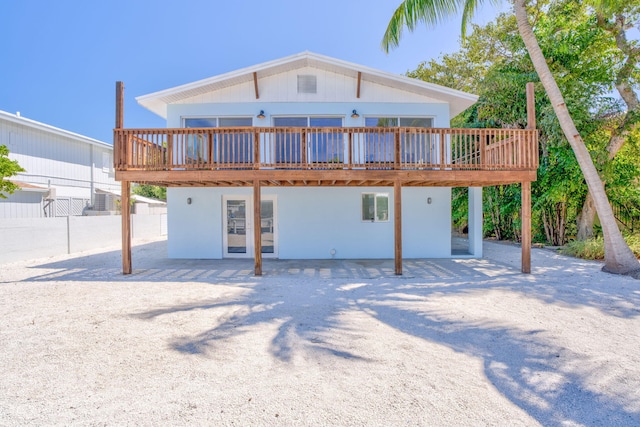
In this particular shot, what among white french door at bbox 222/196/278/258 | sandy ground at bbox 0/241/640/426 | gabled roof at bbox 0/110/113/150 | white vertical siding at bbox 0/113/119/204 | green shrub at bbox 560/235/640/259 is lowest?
sandy ground at bbox 0/241/640/426

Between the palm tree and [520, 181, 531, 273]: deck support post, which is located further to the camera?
[520, 181, 531, 273]: deck support post

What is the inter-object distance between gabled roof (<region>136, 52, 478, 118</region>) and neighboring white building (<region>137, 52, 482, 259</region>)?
0.33 ft

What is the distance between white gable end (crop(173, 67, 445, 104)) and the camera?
955cm

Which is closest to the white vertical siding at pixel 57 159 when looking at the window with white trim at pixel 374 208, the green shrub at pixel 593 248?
the window with white trim at pixel 374 208

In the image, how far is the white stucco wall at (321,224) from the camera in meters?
9.56

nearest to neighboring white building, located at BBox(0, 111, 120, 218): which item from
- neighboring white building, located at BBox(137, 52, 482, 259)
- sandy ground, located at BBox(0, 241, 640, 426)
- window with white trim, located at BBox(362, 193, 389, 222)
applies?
neighboring white building, located at BBox(137, 52, 482, 259)

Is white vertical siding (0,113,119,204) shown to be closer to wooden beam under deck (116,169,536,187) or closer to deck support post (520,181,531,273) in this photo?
wooden beam under deck (116,169,536,187)

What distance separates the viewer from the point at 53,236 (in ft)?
34.6

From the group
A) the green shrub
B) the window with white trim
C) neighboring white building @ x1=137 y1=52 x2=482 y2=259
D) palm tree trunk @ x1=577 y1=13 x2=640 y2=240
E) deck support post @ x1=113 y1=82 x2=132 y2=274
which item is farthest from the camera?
palm tree trunk @ x1=577 y1=13 x2=640 y2=240

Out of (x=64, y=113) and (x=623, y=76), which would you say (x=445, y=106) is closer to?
Result: (x=623, y=76)

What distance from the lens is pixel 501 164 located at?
24.7 feet

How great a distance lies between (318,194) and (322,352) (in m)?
6.45

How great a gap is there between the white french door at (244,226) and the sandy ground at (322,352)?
3.04 m

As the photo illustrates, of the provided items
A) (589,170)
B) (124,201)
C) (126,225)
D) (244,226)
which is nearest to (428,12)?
(589,170)
